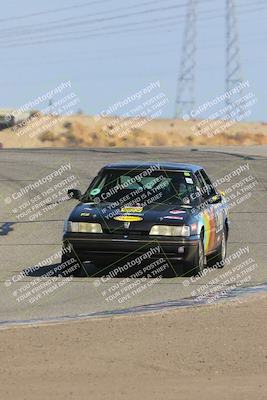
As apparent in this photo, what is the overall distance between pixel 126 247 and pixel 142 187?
1249 millimetres

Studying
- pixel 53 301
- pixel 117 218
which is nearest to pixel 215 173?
pixel 117 218

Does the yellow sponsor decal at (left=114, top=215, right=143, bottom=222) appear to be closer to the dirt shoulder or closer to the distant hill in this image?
the dirt shoulder

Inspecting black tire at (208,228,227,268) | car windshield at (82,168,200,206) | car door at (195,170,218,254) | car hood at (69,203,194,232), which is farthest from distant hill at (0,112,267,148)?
car hood at (69,203,194,232)

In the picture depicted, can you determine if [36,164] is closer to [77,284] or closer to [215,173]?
[215,173]

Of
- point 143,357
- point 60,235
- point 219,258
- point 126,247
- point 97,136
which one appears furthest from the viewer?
point 97,136

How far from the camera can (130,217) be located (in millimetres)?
14375

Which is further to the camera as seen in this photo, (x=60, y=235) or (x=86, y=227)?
(x=60, y=235)

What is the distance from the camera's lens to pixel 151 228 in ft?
46.8

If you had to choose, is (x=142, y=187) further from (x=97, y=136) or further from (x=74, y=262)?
(x=97, y=136)

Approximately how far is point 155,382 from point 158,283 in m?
6.12

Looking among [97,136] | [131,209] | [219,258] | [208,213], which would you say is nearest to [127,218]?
[131,209]

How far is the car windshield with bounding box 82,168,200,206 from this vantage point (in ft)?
49.1

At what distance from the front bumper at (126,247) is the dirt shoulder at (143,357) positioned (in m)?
2.76

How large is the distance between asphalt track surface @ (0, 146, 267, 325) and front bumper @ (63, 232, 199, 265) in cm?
34
